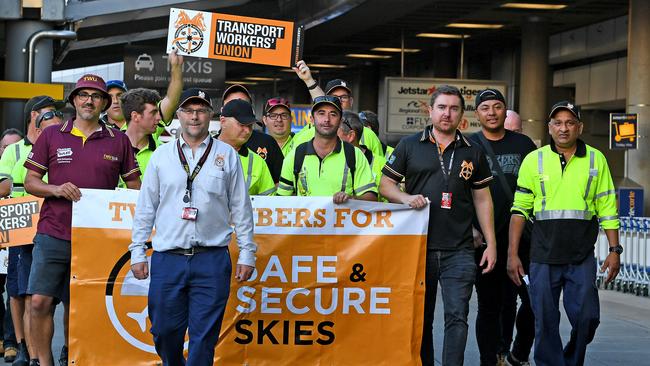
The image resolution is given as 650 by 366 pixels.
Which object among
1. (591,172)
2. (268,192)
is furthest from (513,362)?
(268,192)

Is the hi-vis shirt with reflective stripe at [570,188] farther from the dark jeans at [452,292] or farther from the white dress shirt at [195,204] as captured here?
the white dress shirt at [195,204]

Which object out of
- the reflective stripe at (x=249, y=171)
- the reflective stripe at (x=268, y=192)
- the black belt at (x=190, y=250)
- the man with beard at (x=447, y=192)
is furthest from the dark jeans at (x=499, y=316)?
the black belt at (x=190, y=250)

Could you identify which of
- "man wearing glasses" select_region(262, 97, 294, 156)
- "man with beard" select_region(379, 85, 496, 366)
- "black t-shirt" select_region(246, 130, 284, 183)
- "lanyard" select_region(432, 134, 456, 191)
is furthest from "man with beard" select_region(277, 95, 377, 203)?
"man wearing glasses" select_region(262, 97, 294, 156)

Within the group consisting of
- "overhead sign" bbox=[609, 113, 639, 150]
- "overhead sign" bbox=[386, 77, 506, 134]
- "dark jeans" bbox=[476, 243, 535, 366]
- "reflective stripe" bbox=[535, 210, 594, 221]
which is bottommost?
"dark jeans" bbox=[476, 243, 535, 366]

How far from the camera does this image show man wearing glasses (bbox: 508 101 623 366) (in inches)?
340

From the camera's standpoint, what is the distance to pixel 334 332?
8656 millimetres

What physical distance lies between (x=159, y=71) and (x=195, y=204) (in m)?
22.5

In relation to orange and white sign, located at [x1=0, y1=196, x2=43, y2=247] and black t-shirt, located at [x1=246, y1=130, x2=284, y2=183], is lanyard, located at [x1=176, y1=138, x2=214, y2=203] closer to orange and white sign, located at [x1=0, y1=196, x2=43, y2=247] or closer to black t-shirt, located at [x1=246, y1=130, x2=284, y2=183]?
black t-shirt, located at [x1=246, y1=130, x2=284, y2=183]

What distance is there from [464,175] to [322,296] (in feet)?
4.39

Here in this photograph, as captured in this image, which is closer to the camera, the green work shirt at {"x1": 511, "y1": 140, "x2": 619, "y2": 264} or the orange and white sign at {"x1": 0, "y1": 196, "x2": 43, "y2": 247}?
the green work shirt at {"x1": 511, "y1": 140, "x2": 619, "y2": 264}

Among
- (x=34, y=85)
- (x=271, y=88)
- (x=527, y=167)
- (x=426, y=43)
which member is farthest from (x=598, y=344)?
(x=271, y=88)

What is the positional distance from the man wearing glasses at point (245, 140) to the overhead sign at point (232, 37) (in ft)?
7.64

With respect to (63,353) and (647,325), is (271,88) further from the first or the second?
(63,353)

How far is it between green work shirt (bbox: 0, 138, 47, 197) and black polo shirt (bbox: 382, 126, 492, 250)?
344cm
